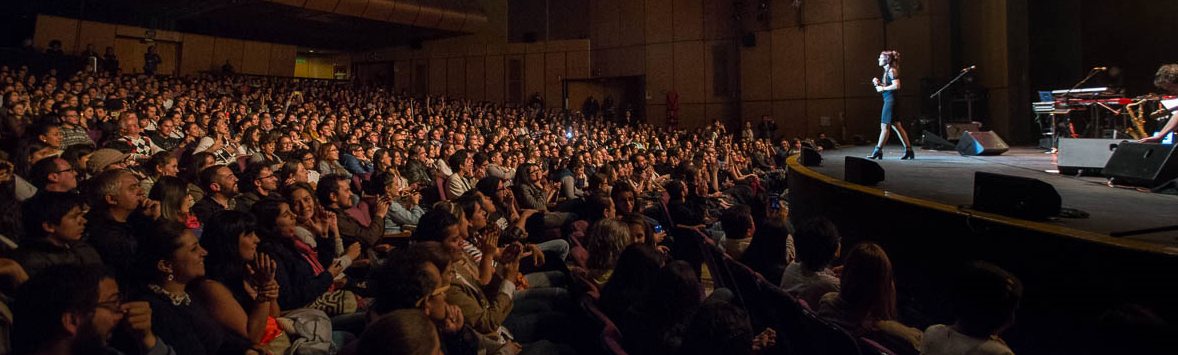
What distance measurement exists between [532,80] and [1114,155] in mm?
13796

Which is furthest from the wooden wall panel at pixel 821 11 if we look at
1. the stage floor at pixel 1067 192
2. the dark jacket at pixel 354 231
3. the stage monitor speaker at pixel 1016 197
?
the dark jacket at pixel 354 231

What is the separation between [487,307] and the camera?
2.17m

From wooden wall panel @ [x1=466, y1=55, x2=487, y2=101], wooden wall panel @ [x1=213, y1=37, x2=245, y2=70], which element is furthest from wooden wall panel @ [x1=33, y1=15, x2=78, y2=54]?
wooden wall panel @ [x1=466, y1=55, x2=487, y2=101]

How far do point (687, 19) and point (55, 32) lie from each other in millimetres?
13105

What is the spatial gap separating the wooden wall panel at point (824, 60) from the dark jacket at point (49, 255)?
1307cm

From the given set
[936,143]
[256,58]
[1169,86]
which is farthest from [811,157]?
[256,58]

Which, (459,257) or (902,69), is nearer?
(459,257)

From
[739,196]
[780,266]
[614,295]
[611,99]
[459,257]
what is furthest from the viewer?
[611,99]

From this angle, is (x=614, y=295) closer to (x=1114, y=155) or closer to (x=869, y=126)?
(x=1114, y=155)

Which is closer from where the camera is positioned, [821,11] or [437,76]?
[821,11]

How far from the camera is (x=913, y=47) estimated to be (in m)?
12.3

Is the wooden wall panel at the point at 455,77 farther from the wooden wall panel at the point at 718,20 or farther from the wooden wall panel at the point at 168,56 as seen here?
the wooden wall panel at the point at 718,20

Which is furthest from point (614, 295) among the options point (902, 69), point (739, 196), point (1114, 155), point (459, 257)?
point (902, 69)

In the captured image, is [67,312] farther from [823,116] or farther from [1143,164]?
[823,116]
